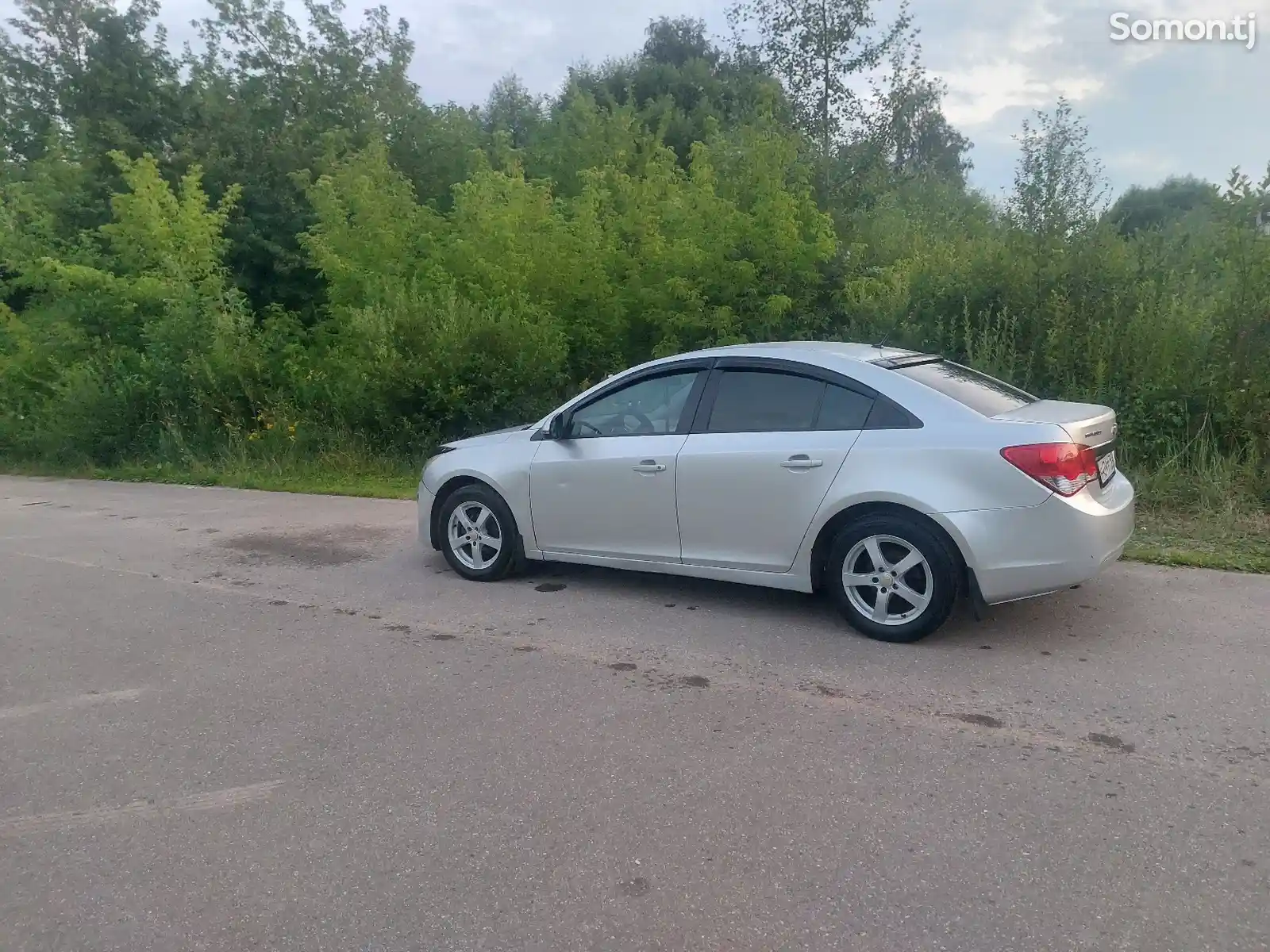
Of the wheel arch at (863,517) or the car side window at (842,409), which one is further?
the car side window at (842,409)

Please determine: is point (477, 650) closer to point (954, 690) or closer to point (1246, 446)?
point (954, 690)

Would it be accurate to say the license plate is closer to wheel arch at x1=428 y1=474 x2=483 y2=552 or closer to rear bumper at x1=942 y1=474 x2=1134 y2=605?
rear bumper at x1=942 y1=474 x2=1134 y2=605

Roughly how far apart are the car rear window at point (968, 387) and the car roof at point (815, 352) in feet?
0.68

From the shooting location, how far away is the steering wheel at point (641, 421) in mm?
6527

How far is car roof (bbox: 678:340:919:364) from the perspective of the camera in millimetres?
6129

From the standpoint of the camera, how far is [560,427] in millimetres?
6910

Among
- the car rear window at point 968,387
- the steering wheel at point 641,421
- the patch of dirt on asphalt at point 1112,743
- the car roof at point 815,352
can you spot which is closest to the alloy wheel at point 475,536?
the steering wheel at point 641,421

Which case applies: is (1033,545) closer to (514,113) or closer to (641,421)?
(641,421)

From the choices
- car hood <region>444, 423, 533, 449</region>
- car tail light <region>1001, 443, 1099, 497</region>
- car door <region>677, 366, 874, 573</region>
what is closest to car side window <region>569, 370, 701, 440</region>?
car door <region>677, 366, 874, 573</region>

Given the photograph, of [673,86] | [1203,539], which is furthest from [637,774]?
[673,86]

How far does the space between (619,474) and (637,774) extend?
8.77 feet

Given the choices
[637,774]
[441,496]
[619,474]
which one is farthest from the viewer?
→ [441,496]

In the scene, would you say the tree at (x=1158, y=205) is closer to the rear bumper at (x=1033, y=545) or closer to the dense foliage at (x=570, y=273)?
the dense foliage at (x=570, y=273)

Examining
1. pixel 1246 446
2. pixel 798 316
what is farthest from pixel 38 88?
pixel 1246 446
